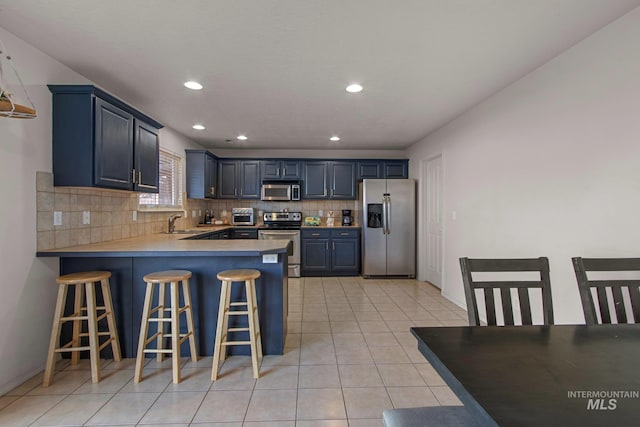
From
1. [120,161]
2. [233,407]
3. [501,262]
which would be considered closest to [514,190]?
[501,262]

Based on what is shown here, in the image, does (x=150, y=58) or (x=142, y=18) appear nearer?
(x=142, y=18)

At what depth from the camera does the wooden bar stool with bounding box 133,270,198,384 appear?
86.3 inches

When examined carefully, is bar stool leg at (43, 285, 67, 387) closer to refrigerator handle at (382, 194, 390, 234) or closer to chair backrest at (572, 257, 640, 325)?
chair backrest at (572, 257, 640, 325)

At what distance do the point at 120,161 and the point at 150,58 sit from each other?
3.14 ft

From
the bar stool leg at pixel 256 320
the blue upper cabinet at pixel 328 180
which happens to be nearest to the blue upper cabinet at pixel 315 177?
the blue upper cabinet at pixel 328 180

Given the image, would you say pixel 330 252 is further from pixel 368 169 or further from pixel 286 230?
pixel 368 169

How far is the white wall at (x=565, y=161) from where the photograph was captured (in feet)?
6.12

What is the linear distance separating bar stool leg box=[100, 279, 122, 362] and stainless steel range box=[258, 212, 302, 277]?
303cm

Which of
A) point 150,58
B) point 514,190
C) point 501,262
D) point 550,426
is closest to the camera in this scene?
point 550,426

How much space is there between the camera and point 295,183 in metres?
5.82

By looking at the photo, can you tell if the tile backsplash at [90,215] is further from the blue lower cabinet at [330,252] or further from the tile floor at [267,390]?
the blue lower cabinet at [330,252]

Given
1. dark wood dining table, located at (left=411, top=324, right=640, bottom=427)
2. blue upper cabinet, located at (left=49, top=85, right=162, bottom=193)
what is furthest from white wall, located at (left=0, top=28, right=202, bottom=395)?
dark wood dining table, located at (left=411, top=324, right=640, bottom=427)

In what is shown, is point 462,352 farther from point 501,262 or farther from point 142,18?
point 142,18

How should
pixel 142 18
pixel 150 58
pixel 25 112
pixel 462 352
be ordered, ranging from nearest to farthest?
pixel 462 352, pixel 25 112, pixel 142 18, pixel 150 58
